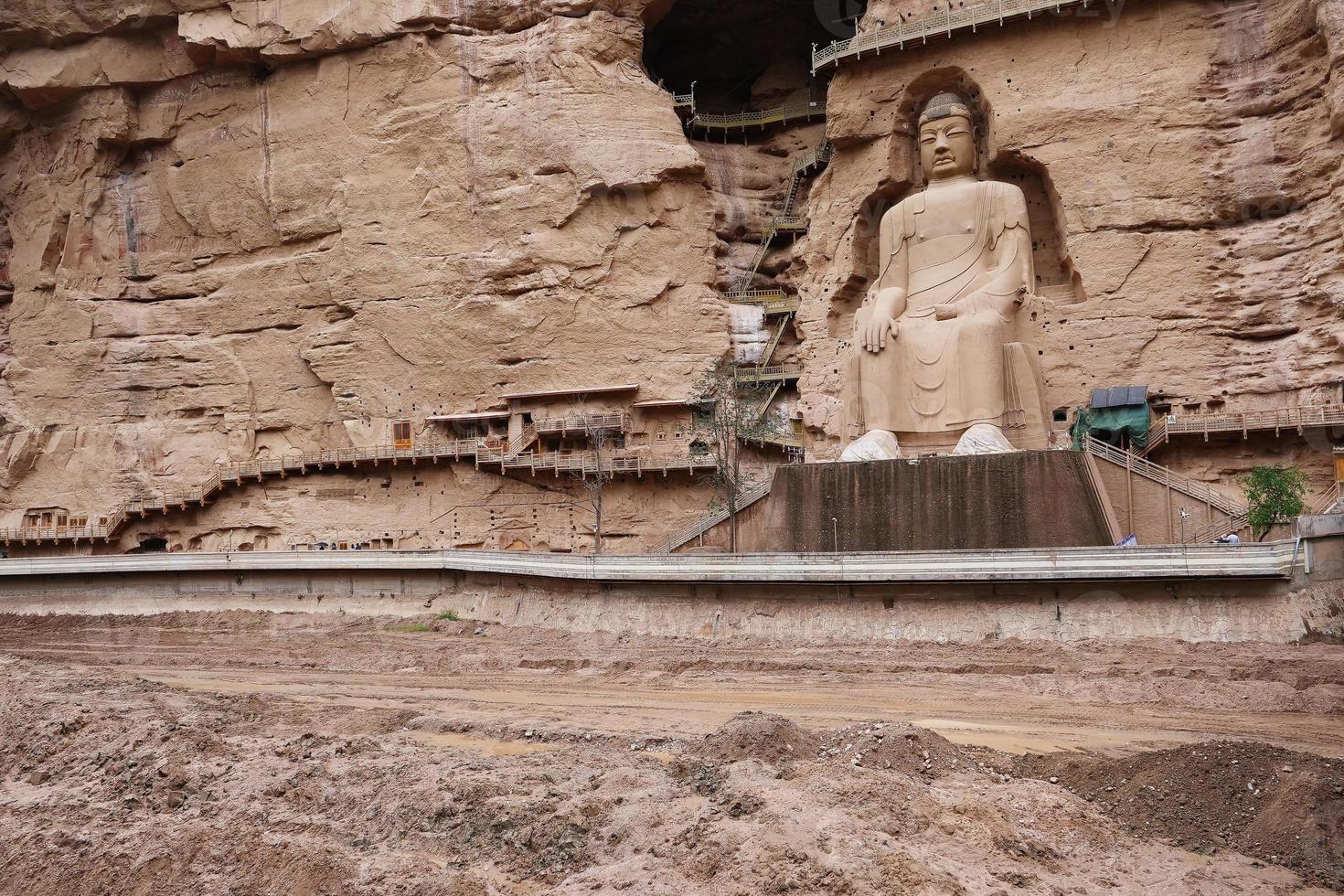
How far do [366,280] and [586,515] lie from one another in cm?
994

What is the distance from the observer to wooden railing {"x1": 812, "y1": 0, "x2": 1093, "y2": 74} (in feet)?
85.8

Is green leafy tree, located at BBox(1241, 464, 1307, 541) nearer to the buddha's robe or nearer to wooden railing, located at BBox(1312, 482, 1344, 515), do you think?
wooden railing, located at BBox(1312, 482, 1344, 515)

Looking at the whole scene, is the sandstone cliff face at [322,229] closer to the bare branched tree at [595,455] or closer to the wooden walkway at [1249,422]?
the bare branched tree at [595,455]

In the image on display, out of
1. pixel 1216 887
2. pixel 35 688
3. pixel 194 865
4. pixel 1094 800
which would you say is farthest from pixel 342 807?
pixel 35 688

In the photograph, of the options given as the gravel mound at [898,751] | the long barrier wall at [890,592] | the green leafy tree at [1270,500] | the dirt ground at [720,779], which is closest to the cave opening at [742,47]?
the long barrier wall at [890,592]

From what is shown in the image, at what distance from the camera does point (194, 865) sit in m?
9.08

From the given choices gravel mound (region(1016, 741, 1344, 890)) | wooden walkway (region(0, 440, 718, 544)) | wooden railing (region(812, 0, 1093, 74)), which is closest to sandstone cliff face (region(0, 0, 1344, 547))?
wooden railing (region(812, 0, 1093, 74))

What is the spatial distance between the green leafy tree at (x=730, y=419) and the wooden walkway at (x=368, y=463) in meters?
0.93

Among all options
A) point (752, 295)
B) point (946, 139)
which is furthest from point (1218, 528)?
point (752, 295)

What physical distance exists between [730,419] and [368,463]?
11236 millimetres

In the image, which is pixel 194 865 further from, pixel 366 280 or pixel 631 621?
pixel 366 280

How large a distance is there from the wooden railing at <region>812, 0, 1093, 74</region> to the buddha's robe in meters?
5.36

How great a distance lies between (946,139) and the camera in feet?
79.1

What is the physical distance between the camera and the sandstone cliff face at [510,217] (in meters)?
24.7
